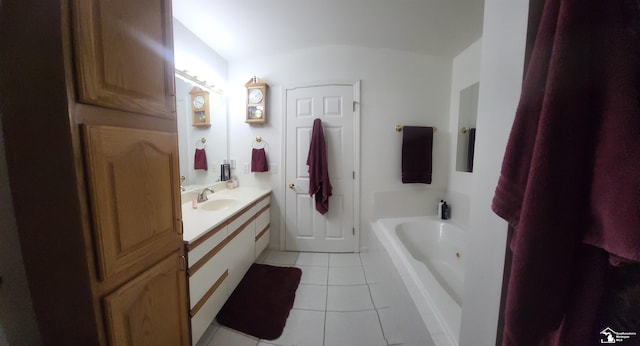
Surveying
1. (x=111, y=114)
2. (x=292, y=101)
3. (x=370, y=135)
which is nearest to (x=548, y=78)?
(x=111, y=114)

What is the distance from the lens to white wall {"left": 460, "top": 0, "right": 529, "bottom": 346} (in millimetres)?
489

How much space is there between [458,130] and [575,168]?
6.42ft

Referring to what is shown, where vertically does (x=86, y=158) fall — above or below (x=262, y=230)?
above

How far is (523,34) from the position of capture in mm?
460

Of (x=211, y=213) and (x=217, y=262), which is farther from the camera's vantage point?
(x=211, y=213)

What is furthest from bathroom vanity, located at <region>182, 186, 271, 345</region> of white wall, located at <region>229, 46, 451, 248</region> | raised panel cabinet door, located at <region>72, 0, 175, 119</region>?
raised panel cabinet door, located at <region>72, 0, 175, 119</region>

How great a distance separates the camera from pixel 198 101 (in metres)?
1.87

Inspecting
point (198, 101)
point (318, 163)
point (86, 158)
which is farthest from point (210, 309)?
point (198, 101)

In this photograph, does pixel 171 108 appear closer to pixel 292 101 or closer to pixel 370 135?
pixel 292 101

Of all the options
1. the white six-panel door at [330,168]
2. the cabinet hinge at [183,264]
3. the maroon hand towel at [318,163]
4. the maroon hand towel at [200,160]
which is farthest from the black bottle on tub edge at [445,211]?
the maroon hand towel at [200,160]

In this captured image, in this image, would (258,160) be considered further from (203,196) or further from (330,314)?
(330,314)

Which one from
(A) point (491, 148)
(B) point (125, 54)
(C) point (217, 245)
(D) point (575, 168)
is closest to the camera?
(D) point (575, 168)

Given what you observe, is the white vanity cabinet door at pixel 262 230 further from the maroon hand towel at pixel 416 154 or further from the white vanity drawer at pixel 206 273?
the maroon hand towel at pixel 416 154

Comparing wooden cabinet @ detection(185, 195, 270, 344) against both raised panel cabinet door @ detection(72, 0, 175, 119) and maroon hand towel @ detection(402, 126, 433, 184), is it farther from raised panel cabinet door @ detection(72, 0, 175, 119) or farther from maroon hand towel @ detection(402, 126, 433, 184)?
maroon hand towel @ detection(402, 126, 433, 184)
